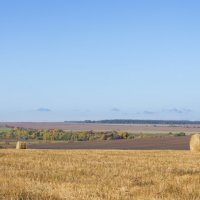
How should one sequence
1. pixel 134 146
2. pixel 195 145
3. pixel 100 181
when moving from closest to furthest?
1. pixel 100 181
2. pixel 195 145
3. pixel 134 146

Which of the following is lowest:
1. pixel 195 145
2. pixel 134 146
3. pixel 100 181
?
pixel 100 181

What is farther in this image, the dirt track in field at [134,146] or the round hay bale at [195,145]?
the dirt track in field at [134,146]

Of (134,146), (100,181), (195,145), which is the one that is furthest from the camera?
(134,146)

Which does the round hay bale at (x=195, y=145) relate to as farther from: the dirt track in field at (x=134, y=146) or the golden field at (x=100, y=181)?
the golden field at (x=100, y=181)

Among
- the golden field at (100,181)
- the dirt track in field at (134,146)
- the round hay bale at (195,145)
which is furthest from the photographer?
the dirt track in field at (134,146)

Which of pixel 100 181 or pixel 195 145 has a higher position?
pixel 195 145

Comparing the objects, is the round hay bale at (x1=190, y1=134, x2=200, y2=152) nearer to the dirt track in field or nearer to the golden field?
the dirt track in field

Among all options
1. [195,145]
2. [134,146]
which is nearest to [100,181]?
[195,145]

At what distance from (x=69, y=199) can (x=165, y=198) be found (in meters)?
2.42

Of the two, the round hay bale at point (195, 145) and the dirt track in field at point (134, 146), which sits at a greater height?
the round hay bale at point (195, 145)

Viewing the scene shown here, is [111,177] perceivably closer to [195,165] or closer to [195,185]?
[195,185]

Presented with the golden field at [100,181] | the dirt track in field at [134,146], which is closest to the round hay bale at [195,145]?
the dirt track in field at [134,146]

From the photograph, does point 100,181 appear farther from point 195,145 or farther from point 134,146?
point 134,146

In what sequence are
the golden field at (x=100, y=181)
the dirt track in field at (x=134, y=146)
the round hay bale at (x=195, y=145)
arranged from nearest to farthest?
the golden field at (x=100, y=181) → the round hay bale at (x=195, y=145) → the dirt track in field at (x=134, y=146)
